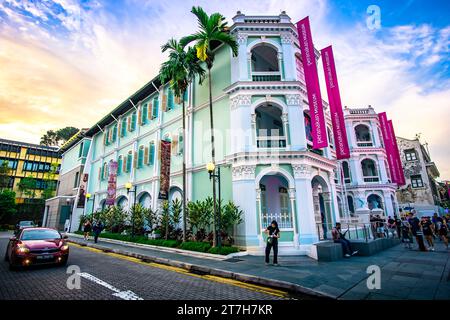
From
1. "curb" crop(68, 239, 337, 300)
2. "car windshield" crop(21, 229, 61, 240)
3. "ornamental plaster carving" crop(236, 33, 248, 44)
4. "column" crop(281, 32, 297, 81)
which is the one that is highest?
"ornamental plaster carving" crop(236, 33, 248, 44)

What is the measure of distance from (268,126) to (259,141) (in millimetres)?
2632

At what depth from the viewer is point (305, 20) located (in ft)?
48.2

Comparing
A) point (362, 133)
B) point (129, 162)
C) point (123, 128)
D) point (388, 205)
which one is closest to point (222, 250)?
point (129, 162)

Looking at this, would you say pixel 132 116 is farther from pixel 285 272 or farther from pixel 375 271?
pixel 375 271

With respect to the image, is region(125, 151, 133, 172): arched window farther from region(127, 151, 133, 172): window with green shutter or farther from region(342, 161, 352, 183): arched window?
region(342, 161, 352, 183): arched window

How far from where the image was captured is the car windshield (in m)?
8.43

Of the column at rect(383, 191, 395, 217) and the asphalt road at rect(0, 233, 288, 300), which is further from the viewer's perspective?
the column at rect(383, 191, 395, 217)

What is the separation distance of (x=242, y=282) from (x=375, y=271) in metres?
4.32

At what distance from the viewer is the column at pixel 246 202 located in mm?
11904

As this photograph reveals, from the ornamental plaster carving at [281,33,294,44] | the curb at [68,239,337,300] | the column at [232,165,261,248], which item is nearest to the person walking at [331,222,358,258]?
the column at [232,165,261,248]

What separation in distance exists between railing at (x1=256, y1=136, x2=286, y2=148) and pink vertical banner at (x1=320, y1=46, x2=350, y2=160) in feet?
13.4

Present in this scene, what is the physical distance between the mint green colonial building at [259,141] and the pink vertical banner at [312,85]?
1.82 ft

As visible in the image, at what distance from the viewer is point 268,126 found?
51.4 feet
